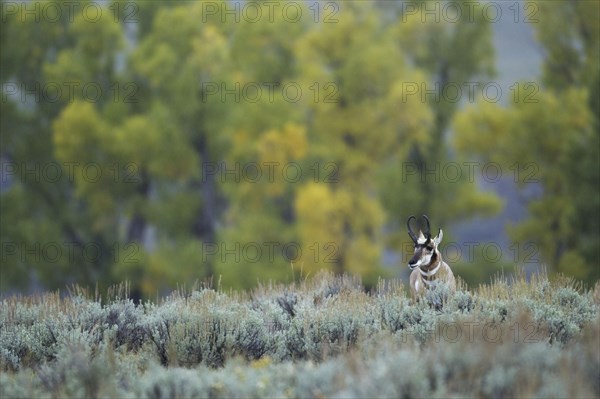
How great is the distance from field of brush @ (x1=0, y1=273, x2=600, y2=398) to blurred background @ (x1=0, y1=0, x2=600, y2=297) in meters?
17.7

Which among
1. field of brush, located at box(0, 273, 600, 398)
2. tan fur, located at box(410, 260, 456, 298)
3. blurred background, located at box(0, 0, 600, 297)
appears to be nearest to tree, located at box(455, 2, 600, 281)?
blurred background, located at box(0, 0, 600, 297)

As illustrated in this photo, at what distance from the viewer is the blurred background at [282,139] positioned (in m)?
32.2

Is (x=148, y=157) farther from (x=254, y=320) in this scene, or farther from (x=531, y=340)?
(x=531, y=340)

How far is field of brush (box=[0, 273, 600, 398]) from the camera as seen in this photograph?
779 centimetres

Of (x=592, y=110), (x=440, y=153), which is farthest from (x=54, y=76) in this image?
(x=592, y=110)

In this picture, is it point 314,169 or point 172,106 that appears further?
point 172,106

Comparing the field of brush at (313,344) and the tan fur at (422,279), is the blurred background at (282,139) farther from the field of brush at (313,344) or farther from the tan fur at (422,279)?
the field of brush at (313,344)

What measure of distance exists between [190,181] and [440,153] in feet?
30.2

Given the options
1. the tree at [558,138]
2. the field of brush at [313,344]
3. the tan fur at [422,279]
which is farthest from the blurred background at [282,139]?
the field of brush at [313,344]

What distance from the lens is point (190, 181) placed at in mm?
38969

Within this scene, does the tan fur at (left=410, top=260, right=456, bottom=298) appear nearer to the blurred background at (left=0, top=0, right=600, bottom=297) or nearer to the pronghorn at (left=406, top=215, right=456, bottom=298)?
the pronghorn at (left=406, top=215, right=456, bottom=298)

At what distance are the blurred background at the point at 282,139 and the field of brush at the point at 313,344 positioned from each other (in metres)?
17.7

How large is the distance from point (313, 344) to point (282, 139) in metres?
24.4

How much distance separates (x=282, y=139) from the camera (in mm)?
34562
